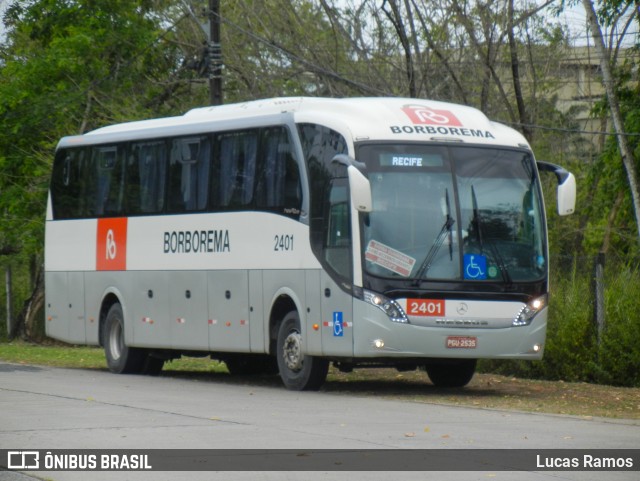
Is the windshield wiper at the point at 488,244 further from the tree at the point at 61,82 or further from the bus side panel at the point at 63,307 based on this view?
the tree at the point at 61,82

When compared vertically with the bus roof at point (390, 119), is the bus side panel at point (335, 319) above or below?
below

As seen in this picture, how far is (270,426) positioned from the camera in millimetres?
12734

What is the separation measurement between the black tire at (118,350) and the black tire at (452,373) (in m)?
5.32

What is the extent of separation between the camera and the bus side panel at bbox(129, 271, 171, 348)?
2139 centimetres

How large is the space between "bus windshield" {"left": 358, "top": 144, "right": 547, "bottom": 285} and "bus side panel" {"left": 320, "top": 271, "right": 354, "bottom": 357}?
591 mm

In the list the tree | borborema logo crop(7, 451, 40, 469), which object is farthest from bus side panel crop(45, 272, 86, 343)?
borborema logo crop(7, 451, 40, 469)

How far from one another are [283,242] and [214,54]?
9.65 meters

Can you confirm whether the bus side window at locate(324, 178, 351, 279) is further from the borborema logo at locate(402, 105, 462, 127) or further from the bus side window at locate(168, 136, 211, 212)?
the bus side window at locate(168, 136, 211, 212)

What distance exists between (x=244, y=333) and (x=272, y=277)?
1121mm

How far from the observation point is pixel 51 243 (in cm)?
2450

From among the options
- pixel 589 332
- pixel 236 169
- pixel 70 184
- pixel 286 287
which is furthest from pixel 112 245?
pixel 589 332

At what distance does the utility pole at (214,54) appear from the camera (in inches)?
1075

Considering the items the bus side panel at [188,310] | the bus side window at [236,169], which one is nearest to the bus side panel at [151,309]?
the bus side panel at [188,310]

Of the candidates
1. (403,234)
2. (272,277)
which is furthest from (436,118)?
(272,277)
